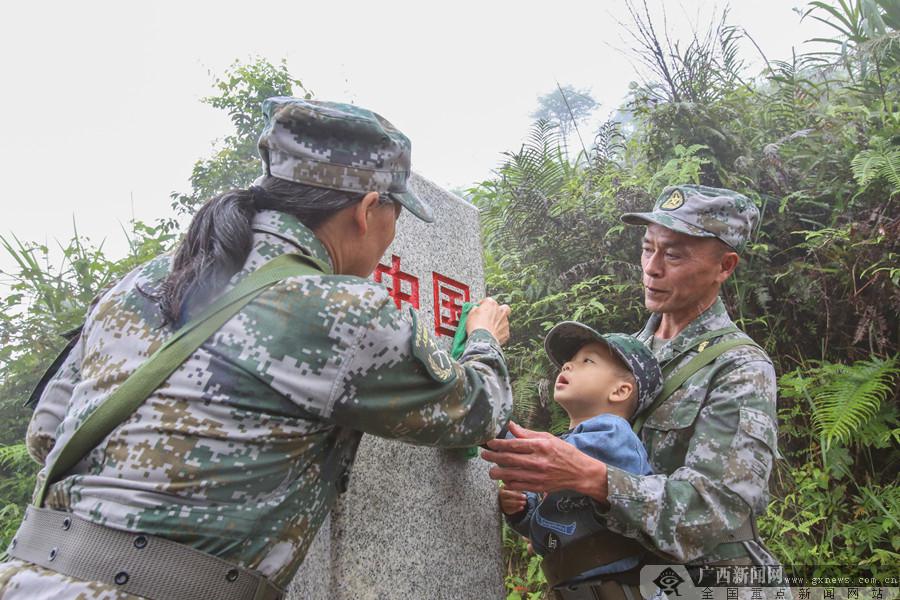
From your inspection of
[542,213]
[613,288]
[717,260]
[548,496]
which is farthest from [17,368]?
[717,260]

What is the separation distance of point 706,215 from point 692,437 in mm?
763

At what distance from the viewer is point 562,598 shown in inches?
81.5

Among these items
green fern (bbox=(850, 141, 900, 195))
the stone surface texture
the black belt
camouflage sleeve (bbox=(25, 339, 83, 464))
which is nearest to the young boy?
the stone surface texture

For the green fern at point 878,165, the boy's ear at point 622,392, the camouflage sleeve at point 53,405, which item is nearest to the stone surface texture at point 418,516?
the boy's ear at point 622,392

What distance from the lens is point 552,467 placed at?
1.87 meters

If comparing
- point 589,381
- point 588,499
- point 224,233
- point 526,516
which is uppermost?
point 224,233

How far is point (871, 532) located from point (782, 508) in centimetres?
44

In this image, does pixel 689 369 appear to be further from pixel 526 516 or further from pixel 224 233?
pixel 224 233

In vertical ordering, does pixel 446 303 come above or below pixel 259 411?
below

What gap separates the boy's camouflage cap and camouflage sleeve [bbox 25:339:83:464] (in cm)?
62

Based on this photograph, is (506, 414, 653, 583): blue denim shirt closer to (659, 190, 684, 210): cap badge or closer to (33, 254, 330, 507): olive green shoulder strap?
(659, 190, 684, 210): cap badge

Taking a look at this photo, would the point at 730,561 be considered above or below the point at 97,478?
below

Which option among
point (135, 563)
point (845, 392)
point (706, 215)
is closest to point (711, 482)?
point (706, 215)

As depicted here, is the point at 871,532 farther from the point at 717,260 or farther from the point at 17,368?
the point at 17,368
